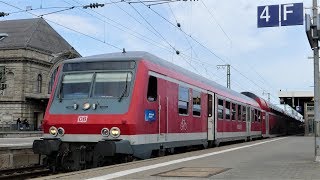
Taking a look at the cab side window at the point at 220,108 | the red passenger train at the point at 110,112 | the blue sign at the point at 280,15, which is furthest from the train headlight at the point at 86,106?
the cab side window at the point at 220,108

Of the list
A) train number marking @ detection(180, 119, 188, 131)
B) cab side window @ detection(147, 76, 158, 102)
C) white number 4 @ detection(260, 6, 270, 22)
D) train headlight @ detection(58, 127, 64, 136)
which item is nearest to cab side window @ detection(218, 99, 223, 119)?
train number marking @ detection(180, 119, 188, 131)

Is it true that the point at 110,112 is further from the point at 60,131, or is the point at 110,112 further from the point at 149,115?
the point at 60,131

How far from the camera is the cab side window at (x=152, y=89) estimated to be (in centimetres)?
1327

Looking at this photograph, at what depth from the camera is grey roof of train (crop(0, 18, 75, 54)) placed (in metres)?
60.8

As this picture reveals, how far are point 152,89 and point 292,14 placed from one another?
476cm

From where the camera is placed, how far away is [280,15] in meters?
14.8

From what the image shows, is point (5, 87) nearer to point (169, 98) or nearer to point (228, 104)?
point (228, 104)

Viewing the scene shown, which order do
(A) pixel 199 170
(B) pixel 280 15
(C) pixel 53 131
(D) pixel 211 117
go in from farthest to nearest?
(D) pixel 211 117 → (B) pixel 280 15 → (C) pixel 53 131 → (A) pixel 199 170

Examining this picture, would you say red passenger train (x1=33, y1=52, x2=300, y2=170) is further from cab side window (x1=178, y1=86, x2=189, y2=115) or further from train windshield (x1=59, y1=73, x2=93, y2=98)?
cab side window (x1=178, y1=86, x2=189, y2=115)

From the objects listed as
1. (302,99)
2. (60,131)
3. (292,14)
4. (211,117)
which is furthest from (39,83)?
(292,14)

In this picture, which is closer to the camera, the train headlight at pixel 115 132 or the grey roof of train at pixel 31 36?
the train headlight at pixel 115 132

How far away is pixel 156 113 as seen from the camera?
1359 cm

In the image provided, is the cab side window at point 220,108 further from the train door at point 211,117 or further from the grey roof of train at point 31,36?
the grey roof of train at point 31,36

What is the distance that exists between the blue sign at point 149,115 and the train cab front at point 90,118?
0.68 m
